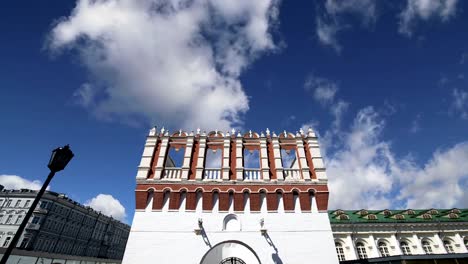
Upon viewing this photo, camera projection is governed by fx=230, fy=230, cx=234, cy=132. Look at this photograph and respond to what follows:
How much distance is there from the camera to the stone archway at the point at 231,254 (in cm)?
1501

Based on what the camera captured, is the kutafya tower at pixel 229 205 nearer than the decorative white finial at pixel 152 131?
Yes

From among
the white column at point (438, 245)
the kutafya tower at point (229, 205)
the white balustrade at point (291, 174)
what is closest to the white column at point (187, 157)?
the kutafya tower at point (229, 205)

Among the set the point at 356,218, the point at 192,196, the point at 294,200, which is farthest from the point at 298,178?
the point at 356,218

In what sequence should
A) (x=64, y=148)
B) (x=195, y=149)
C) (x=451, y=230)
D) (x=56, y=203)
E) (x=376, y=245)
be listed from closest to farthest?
(x=64, y=148) → (x=195, y=149) → (x=376, y=245) → (x=451, y=230) → (x=56, y=203)

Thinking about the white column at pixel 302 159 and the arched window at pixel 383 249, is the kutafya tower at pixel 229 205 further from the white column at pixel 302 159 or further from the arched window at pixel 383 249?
the arched window at pixel 383 249

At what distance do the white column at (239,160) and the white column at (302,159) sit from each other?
4.72 m

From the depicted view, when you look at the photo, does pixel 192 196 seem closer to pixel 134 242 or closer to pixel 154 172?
pixel 154 172

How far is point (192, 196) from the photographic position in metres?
16.8

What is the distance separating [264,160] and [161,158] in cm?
821

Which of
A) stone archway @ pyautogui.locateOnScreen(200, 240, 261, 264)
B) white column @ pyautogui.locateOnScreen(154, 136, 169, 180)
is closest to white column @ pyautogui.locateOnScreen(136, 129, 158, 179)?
white column @ pyautogui.locateOnScreen(154, 136, 169, 180)

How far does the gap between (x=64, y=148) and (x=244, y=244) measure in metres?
12.1

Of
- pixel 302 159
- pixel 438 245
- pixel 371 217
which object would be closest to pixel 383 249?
pixel 371 217

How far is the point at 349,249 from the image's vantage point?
33.6 m

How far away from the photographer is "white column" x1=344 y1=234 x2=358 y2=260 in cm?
3297
